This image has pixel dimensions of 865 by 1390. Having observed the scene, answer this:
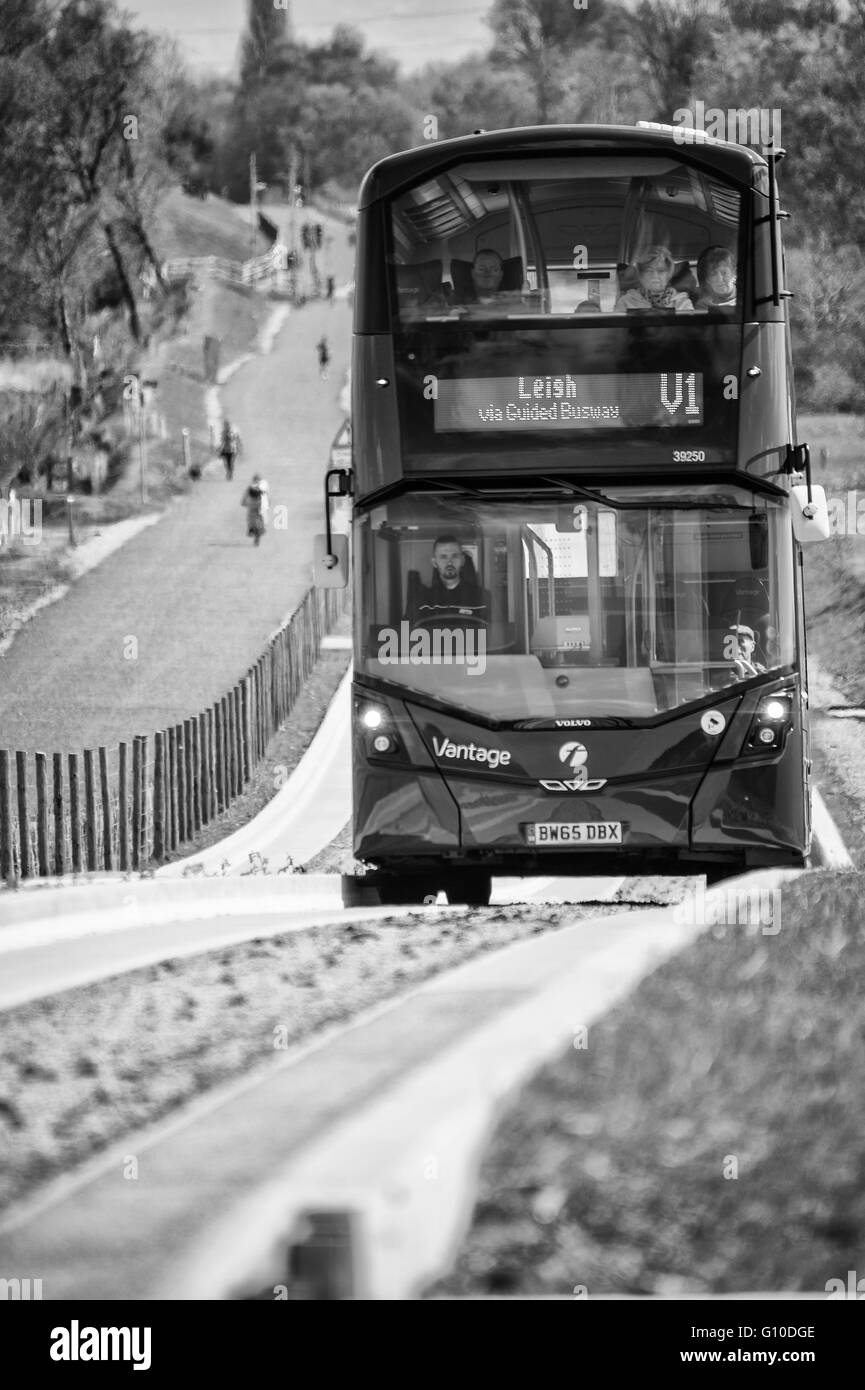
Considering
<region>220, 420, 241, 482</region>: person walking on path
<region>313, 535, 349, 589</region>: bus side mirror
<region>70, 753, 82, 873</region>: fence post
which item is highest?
<region>220, 420, 241, 482</region>: person walking on path

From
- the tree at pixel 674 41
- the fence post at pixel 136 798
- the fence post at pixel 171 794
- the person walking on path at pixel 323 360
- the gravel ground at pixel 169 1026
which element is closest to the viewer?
the gravel ground at pixel 169 1026

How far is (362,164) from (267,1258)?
131993mm

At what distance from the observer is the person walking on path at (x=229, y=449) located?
189ft

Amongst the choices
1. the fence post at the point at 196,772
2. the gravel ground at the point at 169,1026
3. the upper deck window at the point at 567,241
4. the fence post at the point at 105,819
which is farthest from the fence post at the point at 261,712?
the gravel ground at the point at 169,1026

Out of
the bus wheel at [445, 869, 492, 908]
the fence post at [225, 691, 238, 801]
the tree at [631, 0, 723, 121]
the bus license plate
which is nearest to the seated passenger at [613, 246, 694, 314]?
the bus license plate

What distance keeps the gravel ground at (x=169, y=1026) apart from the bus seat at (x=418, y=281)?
169 inches

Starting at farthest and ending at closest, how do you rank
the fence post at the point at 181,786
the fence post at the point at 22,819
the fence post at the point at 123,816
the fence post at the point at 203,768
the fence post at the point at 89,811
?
the fence post at the point at 203,768 < the fence post at the point at 181,786 < the fence post at the point at 123,816 < the fence post at the point at 89,811 < the fence post at the point at 22,819

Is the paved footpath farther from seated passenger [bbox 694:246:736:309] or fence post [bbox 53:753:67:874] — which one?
seated passenger [bbox 694:246:736:309]

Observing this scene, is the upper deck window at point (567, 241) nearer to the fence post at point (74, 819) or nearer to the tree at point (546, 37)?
the fence post at point (74, 819)

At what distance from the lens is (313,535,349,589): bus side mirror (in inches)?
518

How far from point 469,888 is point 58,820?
676 centimetres

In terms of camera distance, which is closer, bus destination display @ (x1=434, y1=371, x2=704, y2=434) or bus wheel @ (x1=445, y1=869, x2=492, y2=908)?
bus destination display @ (x1=434, y1=371, x2=704, y2=434)

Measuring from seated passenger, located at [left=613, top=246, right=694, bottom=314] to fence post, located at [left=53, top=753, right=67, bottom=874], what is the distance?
331 inches

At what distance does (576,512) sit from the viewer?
502 inches
